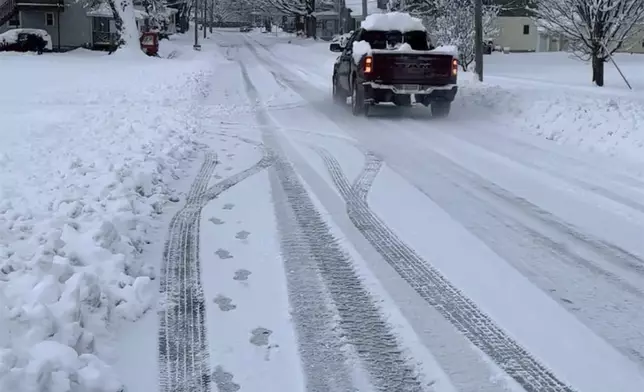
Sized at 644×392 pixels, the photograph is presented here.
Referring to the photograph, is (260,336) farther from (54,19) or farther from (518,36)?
(518,36)

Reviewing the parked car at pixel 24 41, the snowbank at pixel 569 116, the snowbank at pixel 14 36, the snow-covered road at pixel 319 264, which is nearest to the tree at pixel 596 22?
the snowbank at pixel 569 116

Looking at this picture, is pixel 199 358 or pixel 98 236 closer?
pixel 199 358

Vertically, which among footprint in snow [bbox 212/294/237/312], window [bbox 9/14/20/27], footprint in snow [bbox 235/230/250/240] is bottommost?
footprint in snow [bbox 212/294/237/312]

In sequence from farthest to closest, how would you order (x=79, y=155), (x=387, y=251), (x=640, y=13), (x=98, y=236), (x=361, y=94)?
(x=640, y=13) → (x=361, y=94) → (x=79, y=155) → (x=387, y=251) → (x=98, y=236)

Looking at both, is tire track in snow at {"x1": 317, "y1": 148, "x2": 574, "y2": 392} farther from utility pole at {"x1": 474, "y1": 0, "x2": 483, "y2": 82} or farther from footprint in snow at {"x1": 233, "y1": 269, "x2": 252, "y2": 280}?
utility pole at {"x1": 474, "y1": 0, "x2": 483, "y2": 82}

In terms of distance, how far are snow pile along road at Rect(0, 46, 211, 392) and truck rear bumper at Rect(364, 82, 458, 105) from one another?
11.1 ft

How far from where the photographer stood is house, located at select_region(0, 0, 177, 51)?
4700 cm

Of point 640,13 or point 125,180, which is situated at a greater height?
Result: point 640,13

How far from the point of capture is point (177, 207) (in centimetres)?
723

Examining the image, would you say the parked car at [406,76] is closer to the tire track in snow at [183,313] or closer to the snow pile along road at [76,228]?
the snow pile along road at [76,228]

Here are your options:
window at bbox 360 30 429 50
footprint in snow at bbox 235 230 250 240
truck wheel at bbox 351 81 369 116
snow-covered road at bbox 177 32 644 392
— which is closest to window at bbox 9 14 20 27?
window at bbox 360 30 429 50

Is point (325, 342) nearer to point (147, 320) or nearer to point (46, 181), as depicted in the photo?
point (147, 320)

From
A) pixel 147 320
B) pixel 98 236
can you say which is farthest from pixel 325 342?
pixel 98 236

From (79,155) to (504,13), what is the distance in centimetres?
5275
